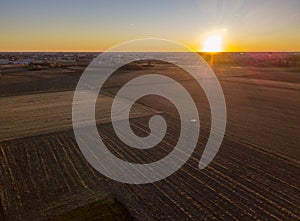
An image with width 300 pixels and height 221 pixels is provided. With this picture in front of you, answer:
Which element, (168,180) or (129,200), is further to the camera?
(168,180)

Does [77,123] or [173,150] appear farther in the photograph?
[77,123]

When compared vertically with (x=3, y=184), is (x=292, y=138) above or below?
above

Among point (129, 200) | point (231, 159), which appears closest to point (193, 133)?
point (231, 159)

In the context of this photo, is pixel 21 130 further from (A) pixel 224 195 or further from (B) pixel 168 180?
(A) pixel 224 195

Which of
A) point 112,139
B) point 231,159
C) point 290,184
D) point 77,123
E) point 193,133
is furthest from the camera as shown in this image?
point 77,123

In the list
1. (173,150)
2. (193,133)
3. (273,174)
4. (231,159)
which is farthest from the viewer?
(193,133)

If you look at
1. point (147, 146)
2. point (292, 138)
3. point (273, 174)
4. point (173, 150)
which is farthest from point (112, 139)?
point (292, 138)

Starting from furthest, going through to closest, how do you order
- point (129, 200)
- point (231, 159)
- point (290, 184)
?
1. point (231, 159)
2. point (290, 184)
3. point (129, 200)

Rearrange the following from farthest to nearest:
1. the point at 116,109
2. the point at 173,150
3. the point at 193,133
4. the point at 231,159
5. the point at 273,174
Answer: the point at 116,109 → the point at 193,133 → the point at 173,150 → the point at 231,159 → the point at 273,174

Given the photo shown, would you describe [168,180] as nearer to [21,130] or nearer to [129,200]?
[129,200]
